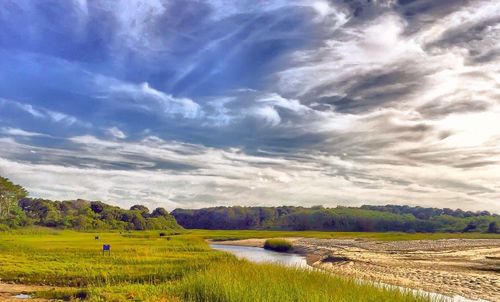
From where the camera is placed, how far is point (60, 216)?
14512 cm

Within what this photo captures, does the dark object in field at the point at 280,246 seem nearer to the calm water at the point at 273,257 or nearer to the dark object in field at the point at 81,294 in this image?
the calm water at the point at 273,257

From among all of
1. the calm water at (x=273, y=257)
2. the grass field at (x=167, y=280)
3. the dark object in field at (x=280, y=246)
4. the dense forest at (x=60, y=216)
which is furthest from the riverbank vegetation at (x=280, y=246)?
the dense forest at (x=60, y=216)

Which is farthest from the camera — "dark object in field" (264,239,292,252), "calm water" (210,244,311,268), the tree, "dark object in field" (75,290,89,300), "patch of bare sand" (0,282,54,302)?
the tree

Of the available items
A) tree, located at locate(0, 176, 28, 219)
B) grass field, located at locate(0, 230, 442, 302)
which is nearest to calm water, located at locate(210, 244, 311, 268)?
grass field, located at locate(0, 230, 442, 302)

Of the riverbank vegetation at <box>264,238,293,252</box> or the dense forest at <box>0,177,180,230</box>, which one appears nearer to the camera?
the riverbank vegetation at <box>264,238,293,252</box>

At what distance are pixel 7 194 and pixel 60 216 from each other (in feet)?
109

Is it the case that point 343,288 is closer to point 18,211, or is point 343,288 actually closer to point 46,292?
point 46,292

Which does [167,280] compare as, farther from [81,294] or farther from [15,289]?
[15,289]

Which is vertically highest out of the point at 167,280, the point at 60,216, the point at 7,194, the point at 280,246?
the point at 7,194

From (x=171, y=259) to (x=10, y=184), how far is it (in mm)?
89095

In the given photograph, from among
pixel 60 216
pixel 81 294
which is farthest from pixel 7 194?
pixel 81 294

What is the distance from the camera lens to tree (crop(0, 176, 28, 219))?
110 metres

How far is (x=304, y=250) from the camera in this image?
7106cm

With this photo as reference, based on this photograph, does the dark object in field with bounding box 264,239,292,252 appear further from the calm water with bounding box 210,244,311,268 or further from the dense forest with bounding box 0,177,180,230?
the dense forest with bounding box 0,177,180,230
